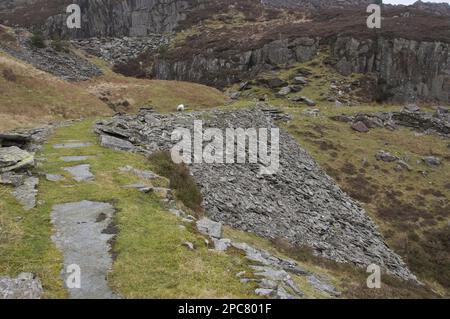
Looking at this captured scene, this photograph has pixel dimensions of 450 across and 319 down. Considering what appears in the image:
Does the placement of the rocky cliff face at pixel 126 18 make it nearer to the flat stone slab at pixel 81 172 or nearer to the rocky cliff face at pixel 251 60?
the rocky cliff face at pixel 251 60

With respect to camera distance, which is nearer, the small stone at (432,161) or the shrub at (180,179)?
the shrub at (180,179)

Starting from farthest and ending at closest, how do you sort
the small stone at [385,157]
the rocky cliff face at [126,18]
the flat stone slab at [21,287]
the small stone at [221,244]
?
the rocky cliff face at [126,18] < the small stone at [385,157] < the small stone at [221,244] < the flat stone slab at [21,287]

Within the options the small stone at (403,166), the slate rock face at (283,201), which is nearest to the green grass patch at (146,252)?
the slate rock face at (283,201)

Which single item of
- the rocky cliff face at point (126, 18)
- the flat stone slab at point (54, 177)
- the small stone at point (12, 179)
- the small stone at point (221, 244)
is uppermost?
the rocky cliff face at point (126, 18)

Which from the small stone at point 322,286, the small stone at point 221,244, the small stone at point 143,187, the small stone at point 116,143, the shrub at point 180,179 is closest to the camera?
the small stone at point 322,286

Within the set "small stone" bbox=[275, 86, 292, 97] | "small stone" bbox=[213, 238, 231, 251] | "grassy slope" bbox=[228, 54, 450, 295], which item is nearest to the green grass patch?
"small stone" bbox=[213, 238, 231, 251]

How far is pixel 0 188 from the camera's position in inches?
807

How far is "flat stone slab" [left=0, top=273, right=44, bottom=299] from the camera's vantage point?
11977 millimetres

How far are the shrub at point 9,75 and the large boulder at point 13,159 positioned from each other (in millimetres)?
32491

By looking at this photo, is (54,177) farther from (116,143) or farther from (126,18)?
(126,18)

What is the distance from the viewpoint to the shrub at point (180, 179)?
2342cm
